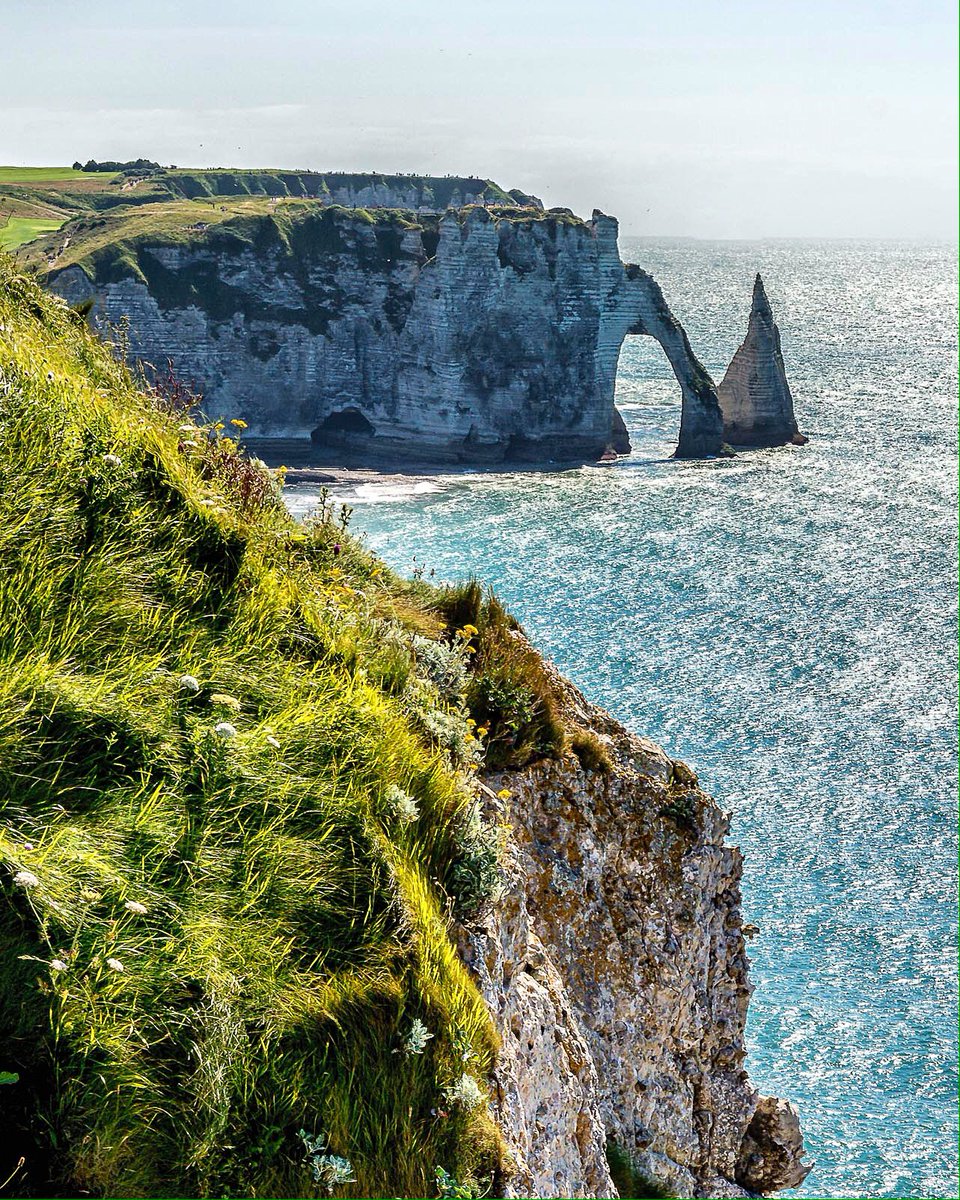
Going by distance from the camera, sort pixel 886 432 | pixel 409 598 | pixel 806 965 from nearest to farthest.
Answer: pixel 409 598 → pixel 806 965 → pixel 886 432

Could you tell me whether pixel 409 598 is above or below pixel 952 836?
above

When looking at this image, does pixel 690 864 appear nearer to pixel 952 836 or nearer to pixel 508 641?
pixel 508 641

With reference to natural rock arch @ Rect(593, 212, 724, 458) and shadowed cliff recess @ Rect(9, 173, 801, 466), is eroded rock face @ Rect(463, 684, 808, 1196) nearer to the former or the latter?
shadowed cliff recess @ Rect(9, 173, 801, 466)

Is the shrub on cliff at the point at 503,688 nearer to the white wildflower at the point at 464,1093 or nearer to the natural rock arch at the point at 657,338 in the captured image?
the white wildflower at the point at 464,1093

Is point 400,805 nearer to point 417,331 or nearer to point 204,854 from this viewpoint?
point 204,854

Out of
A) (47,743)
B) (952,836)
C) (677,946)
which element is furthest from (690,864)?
(952,836)

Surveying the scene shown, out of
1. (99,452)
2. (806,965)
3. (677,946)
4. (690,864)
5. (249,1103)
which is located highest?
(99,452)
